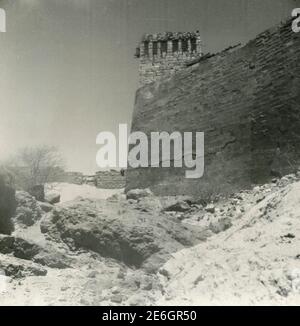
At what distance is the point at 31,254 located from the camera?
5758 mm

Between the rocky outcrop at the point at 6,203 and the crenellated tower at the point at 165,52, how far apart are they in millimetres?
14374

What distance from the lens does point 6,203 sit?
665cm

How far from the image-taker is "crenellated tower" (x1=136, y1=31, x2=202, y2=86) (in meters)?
20.5

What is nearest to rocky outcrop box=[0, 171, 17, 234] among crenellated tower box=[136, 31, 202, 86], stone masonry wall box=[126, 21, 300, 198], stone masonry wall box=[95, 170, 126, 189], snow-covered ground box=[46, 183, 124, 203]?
Answer: stone masonry wall box=[126, 21, 300, 198]

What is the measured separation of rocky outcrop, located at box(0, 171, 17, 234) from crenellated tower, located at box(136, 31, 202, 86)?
47.2ft

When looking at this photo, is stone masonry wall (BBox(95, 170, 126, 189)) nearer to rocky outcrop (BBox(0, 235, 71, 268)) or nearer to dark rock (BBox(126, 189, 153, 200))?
dark rock (BBox(126, 189, 153, 200))

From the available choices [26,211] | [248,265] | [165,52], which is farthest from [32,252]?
[165,52]

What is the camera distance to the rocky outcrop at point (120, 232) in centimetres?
580

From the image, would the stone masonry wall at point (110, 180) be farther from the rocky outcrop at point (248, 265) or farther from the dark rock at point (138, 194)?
the rocky outcrop at point (248, 265)

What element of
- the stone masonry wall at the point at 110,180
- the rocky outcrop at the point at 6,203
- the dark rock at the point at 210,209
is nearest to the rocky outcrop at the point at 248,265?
the dark rock at the point at 210,209
